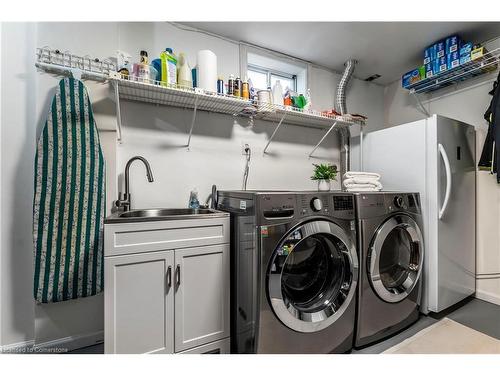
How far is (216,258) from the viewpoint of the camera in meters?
1.41

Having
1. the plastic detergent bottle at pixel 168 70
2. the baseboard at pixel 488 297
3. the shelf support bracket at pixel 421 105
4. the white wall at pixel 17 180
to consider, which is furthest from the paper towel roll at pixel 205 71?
the baseboard at pixel 488 297

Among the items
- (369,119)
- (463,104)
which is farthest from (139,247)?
(463,104)

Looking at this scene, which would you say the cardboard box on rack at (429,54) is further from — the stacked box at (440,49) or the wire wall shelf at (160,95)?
the wire wall shelf at (160,95)

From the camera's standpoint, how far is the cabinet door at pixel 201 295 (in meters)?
1.30

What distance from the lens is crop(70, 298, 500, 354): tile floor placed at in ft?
5.00

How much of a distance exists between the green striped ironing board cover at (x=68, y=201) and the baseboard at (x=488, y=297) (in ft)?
10.4

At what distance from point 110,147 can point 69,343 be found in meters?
1.31

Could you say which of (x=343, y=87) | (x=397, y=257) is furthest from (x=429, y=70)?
(x=397, y=257)

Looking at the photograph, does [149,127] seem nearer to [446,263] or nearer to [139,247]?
[139,247]

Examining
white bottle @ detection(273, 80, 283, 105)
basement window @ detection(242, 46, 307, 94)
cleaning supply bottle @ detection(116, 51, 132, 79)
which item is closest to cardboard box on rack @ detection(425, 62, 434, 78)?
basement window @ detection(242, 46, 307, 94)

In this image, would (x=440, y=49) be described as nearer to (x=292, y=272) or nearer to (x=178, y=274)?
(x=292, y=272)

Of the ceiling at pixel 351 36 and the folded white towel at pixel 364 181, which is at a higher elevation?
the ceiling at pixel 351 36
